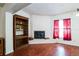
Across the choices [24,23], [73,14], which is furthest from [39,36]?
[73,14]

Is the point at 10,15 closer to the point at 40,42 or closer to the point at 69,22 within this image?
the point at 40,42

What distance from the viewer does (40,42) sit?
757 centimetres

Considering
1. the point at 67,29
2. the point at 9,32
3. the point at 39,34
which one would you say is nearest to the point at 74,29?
the point at 67,29

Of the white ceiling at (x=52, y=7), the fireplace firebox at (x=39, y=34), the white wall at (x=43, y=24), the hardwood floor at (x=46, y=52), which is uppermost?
the white ceiling at (x=52, y=7)

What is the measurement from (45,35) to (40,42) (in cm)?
81

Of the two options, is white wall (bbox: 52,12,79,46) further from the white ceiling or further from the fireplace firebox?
the fireplace firebox

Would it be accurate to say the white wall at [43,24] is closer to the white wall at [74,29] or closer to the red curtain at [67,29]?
the red curtain at [67,29]

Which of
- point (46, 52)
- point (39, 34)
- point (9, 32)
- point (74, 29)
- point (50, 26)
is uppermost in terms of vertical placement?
point (50, 26)

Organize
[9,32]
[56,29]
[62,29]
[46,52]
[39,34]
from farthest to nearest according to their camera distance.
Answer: [56,29] → [39,34] → [62,29] → [46,52] → [9,32]

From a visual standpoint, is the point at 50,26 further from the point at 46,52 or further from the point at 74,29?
the point at 46,52

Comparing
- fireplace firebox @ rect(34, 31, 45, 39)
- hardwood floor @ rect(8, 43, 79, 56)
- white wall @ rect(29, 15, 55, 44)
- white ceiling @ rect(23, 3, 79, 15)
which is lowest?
hardwood floor @ rect(8, 43, 79, 56)

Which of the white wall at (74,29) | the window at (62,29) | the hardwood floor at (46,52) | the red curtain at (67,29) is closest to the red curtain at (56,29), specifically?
the window at (62,29)

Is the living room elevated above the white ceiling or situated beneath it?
situated beneath

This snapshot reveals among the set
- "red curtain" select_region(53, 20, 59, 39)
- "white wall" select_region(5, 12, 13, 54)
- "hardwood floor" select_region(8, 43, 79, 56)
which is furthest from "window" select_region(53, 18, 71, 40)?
"white wall" select_region(5, 12, 13, 54)
